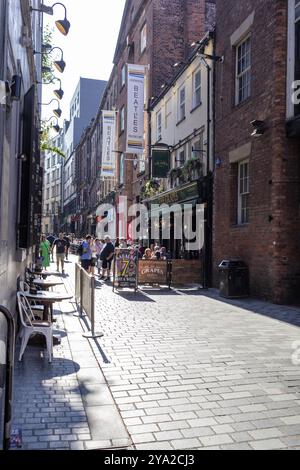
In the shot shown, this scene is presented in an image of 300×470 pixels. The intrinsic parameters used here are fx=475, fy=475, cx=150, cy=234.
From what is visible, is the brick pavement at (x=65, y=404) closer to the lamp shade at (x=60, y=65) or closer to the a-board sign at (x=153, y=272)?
the a-board sign at (x=153, y=272)

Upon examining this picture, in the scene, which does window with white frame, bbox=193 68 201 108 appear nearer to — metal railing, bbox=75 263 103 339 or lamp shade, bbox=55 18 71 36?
lamp shade, bbox=55 18 71 36

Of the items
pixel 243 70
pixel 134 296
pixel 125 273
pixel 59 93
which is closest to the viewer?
pixel 134 296

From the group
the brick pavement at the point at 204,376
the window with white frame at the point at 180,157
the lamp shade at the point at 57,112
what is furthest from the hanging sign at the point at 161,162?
the brick pavement at the point at 204,376

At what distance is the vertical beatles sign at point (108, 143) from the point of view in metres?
34.6

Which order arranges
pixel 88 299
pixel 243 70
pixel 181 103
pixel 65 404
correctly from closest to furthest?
pixel 65 404 → pixel 88 299 → pixel 243 70 → pixel 181 103

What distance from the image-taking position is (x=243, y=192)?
13.4m

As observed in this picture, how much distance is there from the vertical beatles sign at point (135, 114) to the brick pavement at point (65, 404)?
18.8m

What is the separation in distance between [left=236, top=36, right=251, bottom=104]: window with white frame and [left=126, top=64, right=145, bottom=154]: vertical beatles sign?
36.7ft

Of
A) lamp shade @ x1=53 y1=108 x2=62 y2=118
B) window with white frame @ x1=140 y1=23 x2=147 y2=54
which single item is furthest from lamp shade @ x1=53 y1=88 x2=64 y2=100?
window with white frame @ x1=140 y1=23 x2=147 y2=54

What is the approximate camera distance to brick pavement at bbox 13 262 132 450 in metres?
3.74

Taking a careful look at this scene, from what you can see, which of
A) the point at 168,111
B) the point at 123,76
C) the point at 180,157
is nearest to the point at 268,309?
the point at 180,157

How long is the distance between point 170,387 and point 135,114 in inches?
839

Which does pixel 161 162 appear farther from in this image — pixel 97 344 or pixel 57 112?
pixel 97 344
